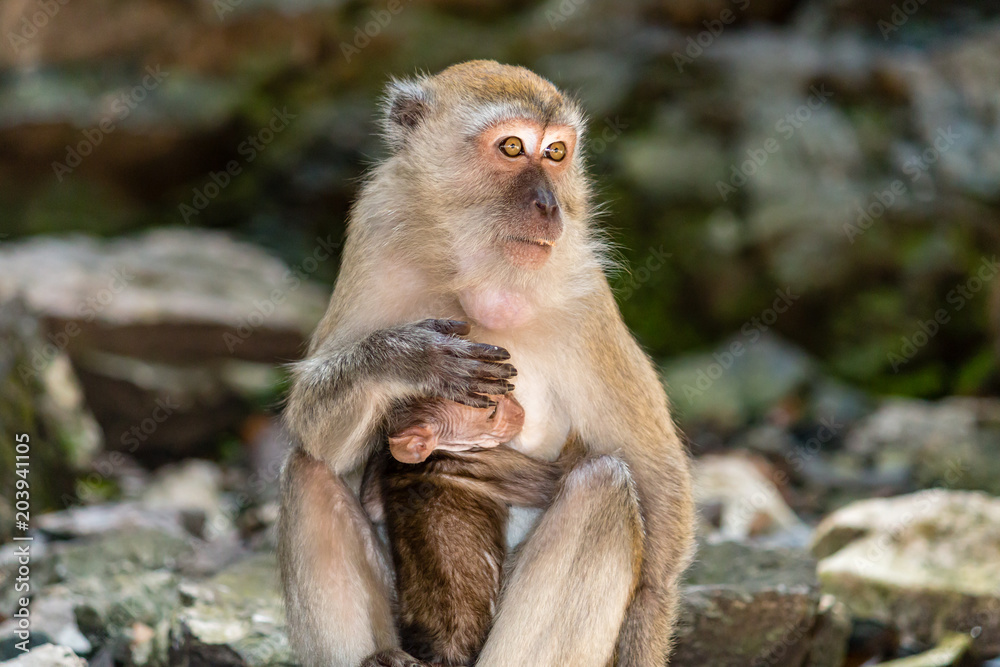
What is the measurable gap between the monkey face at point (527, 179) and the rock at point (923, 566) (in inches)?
94.6

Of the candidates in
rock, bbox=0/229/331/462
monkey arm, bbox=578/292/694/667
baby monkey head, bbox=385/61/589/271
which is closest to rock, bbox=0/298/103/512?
rock, bbox=0/229/331/462

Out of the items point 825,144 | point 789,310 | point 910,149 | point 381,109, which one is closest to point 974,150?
point 910,149

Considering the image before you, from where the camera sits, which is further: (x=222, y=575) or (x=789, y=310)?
(x=789, y=310)

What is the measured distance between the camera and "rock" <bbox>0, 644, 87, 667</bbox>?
11.2ft

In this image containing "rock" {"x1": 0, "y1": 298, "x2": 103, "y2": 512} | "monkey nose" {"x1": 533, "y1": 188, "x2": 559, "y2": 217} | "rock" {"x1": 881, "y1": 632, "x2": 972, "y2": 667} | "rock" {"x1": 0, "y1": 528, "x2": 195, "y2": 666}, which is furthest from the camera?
"rock" {"x1": 0, "y1": 298, "x2": 103, "y2": 512}

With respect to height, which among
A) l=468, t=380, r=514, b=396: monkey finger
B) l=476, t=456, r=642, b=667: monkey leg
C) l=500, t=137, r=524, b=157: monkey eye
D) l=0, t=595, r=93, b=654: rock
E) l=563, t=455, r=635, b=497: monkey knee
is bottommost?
l=0, t=595, r=93, b=654: rock

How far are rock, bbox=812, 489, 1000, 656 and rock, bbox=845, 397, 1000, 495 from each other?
1.89 metres

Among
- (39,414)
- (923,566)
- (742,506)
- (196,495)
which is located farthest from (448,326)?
(196,495)

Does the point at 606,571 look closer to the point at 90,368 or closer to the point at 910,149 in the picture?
the point at 90,368

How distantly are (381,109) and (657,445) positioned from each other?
5.60 ft

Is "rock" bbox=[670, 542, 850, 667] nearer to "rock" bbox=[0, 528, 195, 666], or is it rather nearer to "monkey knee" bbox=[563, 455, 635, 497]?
"monkey knee" bbox=[563, 455, 635, 497]

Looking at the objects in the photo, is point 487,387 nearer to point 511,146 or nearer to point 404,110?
point 511,146

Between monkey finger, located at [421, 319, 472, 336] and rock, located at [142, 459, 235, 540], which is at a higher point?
monkey finger, located at [421, 319, 472, 336]

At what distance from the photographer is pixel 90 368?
823cm
